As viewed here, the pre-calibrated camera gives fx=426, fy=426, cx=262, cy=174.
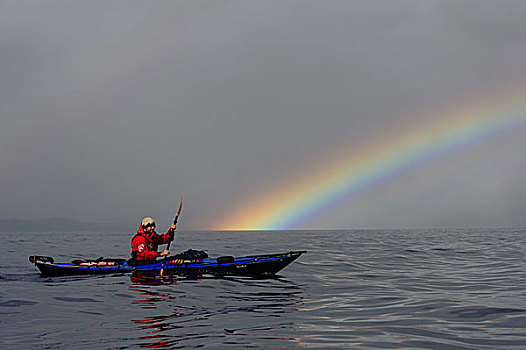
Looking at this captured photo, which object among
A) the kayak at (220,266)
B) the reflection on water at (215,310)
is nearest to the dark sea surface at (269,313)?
the reflection on water at (215,310)

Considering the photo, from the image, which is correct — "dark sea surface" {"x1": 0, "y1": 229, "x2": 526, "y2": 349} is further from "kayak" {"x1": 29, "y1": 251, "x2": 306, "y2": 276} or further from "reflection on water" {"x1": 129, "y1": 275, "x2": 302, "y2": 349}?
"kayak" {"x1": 29, "y1": 251, "x2": 306, "y2": 276}

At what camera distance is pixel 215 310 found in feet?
39.2

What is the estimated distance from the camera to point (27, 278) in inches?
797

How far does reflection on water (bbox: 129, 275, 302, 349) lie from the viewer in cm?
870

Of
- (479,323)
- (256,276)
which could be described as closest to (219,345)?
(479,323)

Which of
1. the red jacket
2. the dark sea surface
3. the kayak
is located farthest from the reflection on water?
the red jacket

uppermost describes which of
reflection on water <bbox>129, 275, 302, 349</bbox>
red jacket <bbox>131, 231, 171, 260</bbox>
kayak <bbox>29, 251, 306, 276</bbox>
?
red jacket <bbox>131, 231, 171, 260</bbox>

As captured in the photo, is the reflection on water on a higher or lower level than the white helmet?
lower

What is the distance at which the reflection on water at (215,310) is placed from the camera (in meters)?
8.70

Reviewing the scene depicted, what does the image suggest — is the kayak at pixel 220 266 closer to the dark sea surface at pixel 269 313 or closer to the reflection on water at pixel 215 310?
the reflection on water at pixel 215 310

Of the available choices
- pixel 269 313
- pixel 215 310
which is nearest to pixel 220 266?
pixel 215 310

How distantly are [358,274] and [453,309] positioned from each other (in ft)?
30.2

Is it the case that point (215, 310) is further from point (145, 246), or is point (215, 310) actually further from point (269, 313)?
point (145, 246)

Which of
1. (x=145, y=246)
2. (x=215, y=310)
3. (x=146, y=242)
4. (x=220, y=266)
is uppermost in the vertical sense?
(x=146, y=242)
